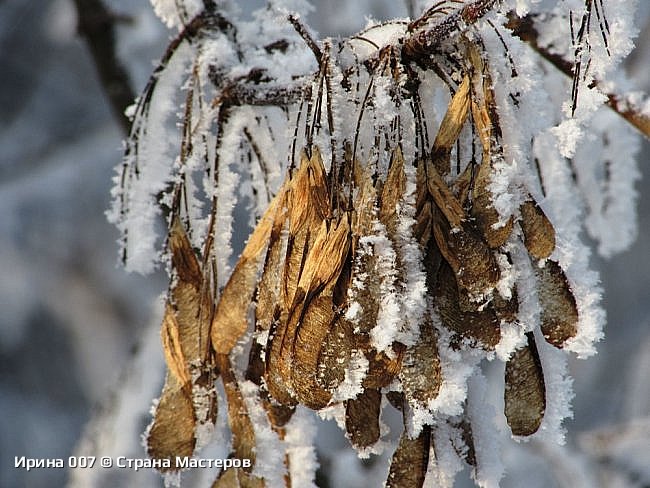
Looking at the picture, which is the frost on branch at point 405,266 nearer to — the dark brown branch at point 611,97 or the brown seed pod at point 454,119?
the brown seed pod at point 454,119

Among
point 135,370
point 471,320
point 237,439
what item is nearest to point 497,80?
point 471,320

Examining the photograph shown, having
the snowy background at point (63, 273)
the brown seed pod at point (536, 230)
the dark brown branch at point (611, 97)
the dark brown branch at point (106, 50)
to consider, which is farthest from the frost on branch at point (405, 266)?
the snowy background at point (63, 273)

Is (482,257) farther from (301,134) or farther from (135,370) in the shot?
(135,370)

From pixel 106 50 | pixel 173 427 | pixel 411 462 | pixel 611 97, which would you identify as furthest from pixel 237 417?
pixel 106 50

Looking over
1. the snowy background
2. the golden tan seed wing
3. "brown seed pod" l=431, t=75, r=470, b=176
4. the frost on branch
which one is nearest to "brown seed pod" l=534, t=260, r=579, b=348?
the frost on branch

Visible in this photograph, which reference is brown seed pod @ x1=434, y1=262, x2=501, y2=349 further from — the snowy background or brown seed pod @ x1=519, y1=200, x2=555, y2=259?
the snowy background

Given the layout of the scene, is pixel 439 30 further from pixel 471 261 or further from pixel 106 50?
pixel 106 50
